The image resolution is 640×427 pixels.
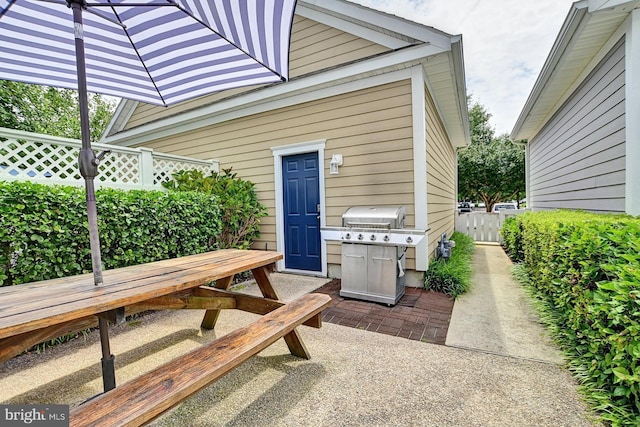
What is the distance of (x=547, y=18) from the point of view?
466cm

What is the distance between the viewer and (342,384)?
6.31ft

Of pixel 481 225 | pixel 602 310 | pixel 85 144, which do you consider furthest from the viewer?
pixel 481 225

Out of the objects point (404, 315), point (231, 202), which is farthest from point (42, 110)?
point (404, 315)

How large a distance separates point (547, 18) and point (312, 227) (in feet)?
16.8

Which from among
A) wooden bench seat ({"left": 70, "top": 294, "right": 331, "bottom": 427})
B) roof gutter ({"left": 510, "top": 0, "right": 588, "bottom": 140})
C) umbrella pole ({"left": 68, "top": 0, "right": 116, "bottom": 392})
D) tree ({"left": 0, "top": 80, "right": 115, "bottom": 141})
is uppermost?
tree ({"left": 0, "top": 80, "right": 115, "bottom": 141})

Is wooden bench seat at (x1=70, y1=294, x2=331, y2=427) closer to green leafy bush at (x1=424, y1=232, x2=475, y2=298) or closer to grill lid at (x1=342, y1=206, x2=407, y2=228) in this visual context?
grill lid at (x1=342, y1=206, x2=407, y2=228)

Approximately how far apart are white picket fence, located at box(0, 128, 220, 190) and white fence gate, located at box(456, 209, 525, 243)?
Result: 779 cm

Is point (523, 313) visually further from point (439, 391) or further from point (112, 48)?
point (112, 48)

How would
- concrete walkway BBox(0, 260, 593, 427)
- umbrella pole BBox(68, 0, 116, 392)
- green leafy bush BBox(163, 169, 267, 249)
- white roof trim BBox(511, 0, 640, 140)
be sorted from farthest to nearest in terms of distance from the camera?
green leafy bush BBox(163, 169, 267, 249), white roof trim BBox(511, 0, 640, 140), concrete walkway BBox(0, 260, 593, 427), umbrella pole BBox(68, 0, 116, 392)

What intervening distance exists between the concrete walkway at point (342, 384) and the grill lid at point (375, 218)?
1.27m

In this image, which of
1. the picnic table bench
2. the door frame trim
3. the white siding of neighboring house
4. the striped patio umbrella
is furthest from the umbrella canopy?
the white siding of neighboring house

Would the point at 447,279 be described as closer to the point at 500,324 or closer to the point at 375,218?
the point at 500,324

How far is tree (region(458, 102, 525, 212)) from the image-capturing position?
1292 cm

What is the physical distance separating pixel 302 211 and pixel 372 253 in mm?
1837
